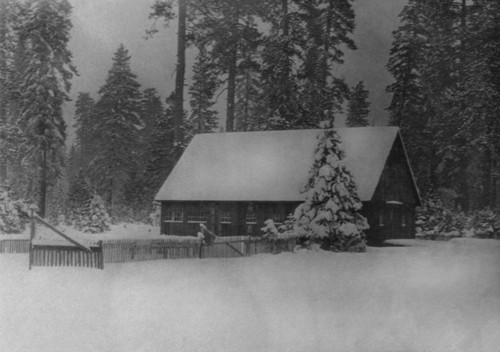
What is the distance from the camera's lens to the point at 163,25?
1151 inches

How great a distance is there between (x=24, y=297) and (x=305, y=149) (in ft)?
71.9

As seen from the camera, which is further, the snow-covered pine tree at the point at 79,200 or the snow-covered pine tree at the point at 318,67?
the snow-covered pine tree at the point at 318,67

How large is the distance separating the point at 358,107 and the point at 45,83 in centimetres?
2569

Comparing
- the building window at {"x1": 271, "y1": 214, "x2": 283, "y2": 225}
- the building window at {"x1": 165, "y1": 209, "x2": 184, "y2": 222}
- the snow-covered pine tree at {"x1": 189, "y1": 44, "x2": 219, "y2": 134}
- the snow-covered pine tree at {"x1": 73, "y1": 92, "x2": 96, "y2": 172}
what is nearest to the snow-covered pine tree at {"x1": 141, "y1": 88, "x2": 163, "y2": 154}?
the snow-covered pine tree at {"x1": 189, "y1": 44, "x2": 219, "y2": 134}

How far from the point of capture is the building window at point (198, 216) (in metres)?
32.4

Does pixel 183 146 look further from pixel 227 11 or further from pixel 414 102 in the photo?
pixel 414 102

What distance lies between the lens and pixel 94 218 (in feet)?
113

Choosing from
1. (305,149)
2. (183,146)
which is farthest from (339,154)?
(183,146)

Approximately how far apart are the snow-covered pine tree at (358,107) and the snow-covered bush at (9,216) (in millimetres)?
26319

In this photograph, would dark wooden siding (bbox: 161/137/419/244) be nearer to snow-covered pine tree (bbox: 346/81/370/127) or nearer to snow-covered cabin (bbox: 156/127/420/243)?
snow-covered cabin (bbox: 156/127/420/243)

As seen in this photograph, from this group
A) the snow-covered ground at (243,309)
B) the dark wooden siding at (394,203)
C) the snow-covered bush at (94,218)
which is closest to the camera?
the snow-covered ground at (243,309)

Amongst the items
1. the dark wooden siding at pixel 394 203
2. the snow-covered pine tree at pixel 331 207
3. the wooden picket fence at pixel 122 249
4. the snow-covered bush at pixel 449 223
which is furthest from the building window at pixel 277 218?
the snow-covered bush at pixel 449 223

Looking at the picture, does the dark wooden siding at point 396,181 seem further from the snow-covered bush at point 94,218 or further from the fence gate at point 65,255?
the fence gate at point 65,255

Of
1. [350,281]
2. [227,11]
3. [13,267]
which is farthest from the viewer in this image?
[227,11]
